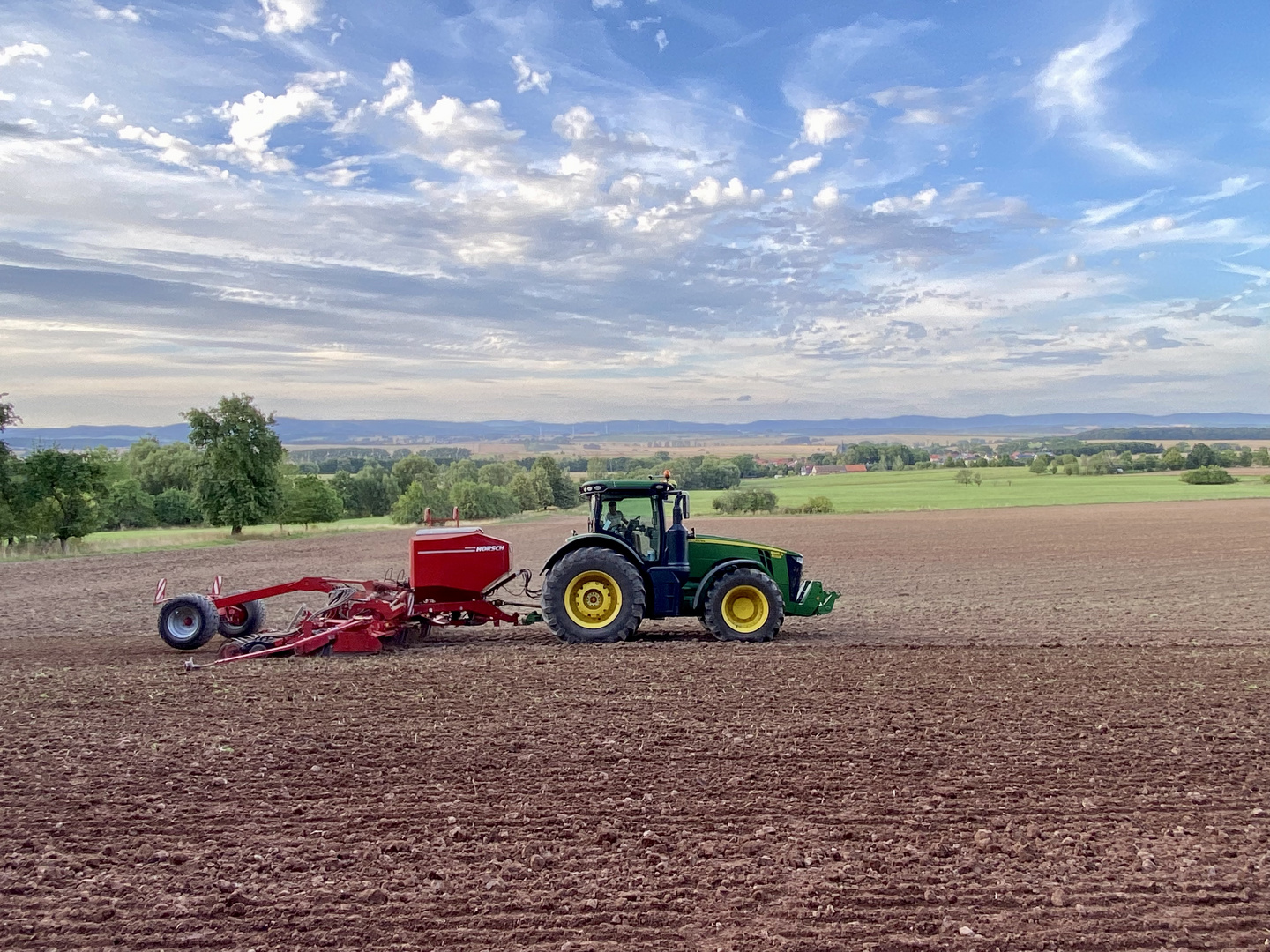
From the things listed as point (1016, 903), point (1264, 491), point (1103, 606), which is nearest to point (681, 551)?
point (1016, 903)

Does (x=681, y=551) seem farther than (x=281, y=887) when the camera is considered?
Yes

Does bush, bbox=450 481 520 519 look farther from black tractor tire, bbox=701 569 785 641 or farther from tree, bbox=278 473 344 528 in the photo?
black tractor tire, bbox=701 569 785 641

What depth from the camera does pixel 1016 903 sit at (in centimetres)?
519

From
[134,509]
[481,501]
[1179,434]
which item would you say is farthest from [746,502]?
[1179,434]

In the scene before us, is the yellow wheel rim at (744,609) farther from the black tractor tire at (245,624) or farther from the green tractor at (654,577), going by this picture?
the black tractor tire at (245,624)

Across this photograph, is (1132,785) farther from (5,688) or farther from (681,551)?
(5,688)

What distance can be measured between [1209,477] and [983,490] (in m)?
20.5

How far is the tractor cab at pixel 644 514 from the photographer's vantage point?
43.1 feet

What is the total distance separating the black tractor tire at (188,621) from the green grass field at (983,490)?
4961cm

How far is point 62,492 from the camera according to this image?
34.2 metres

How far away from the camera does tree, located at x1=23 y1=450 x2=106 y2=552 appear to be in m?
33.4

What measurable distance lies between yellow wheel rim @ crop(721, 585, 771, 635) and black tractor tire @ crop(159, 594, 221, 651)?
7.01 metres

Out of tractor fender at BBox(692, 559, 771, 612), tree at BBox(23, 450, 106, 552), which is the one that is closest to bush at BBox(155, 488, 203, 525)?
tree at BBox(23, 450, 106, 552)

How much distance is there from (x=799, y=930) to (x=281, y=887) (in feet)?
9.67
